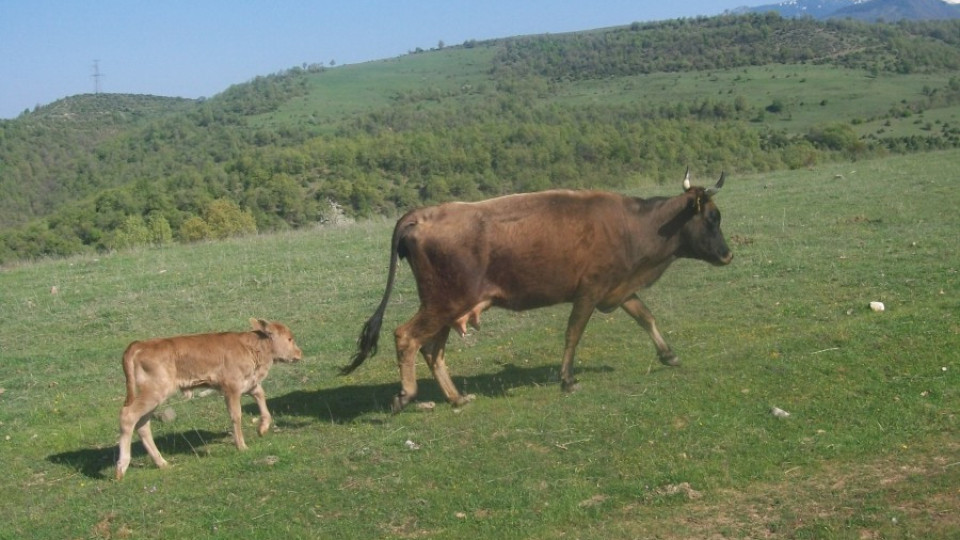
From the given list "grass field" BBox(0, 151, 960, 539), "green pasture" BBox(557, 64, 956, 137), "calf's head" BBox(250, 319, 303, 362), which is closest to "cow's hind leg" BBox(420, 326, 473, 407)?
"grass field" BBox(0, 151, 960, 539)

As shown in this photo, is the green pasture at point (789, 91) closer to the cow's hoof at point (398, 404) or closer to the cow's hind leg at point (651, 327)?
the cow's hind leg at point (651, 327)

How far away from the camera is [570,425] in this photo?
30.8 ft

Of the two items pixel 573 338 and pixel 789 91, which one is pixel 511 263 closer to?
pixel 573 338

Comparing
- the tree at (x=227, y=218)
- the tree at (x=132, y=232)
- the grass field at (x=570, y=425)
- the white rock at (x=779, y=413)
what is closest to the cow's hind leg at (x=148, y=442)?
the grass field at (x=570, y=425)

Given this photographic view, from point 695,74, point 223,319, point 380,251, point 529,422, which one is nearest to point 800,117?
point 695,74

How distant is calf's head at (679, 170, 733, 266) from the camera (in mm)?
12180

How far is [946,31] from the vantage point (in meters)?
134

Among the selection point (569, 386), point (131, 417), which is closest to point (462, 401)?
point (569, 386)

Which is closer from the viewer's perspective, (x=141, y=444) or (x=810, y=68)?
(x=141, y=444)

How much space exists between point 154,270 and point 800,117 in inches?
2712

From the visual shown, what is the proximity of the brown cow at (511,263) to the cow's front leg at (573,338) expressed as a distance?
0.01 m

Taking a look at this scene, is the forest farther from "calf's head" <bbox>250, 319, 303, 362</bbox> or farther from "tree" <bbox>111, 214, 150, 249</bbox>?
"calf's head" <bbox>250, 319, 303, 362</bbox>

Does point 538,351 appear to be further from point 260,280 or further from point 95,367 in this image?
point 260,280

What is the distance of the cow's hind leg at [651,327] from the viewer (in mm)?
11484
